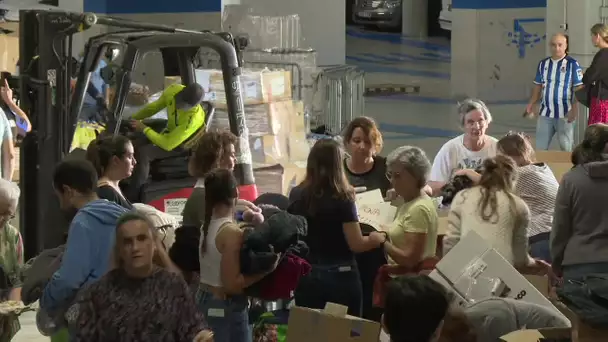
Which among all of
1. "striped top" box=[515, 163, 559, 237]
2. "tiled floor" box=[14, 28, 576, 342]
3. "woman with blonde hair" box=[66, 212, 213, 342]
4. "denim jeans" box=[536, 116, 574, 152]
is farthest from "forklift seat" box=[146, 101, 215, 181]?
"denim jeans" box=[536, 116, 574, 152]

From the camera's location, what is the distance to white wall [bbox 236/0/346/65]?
20.0 m

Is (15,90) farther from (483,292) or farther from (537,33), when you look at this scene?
(537,33)

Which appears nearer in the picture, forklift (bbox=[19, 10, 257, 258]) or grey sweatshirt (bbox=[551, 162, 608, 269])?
grey sweatshirt (bbox=[551, 162, 608, 269])

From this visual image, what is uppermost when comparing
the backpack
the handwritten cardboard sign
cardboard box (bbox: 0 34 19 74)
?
cardboard box (bbox: 0 34 19 74)

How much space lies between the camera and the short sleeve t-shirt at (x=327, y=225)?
604 cm

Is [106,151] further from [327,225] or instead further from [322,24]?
[322,24]

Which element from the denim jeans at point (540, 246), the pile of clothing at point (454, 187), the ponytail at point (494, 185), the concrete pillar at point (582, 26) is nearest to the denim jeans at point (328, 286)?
the ponytail at point (494, 185)

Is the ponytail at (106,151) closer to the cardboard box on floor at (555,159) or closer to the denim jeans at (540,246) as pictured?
the denim jeans at (540,246)

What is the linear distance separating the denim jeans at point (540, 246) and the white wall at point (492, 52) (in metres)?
14.0

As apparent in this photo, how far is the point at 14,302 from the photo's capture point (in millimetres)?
6074

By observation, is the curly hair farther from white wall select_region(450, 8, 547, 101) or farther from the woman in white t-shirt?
white wall select_region(450, 8, 547, 101)

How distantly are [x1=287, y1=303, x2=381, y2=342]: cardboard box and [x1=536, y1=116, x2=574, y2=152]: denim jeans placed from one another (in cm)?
796

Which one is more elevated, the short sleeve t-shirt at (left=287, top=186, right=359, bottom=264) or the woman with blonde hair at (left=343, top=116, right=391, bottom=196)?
the woman with blonde hair at (left=343, top=116, right=391, bottom=196)

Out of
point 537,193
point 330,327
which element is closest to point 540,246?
point 537,193
